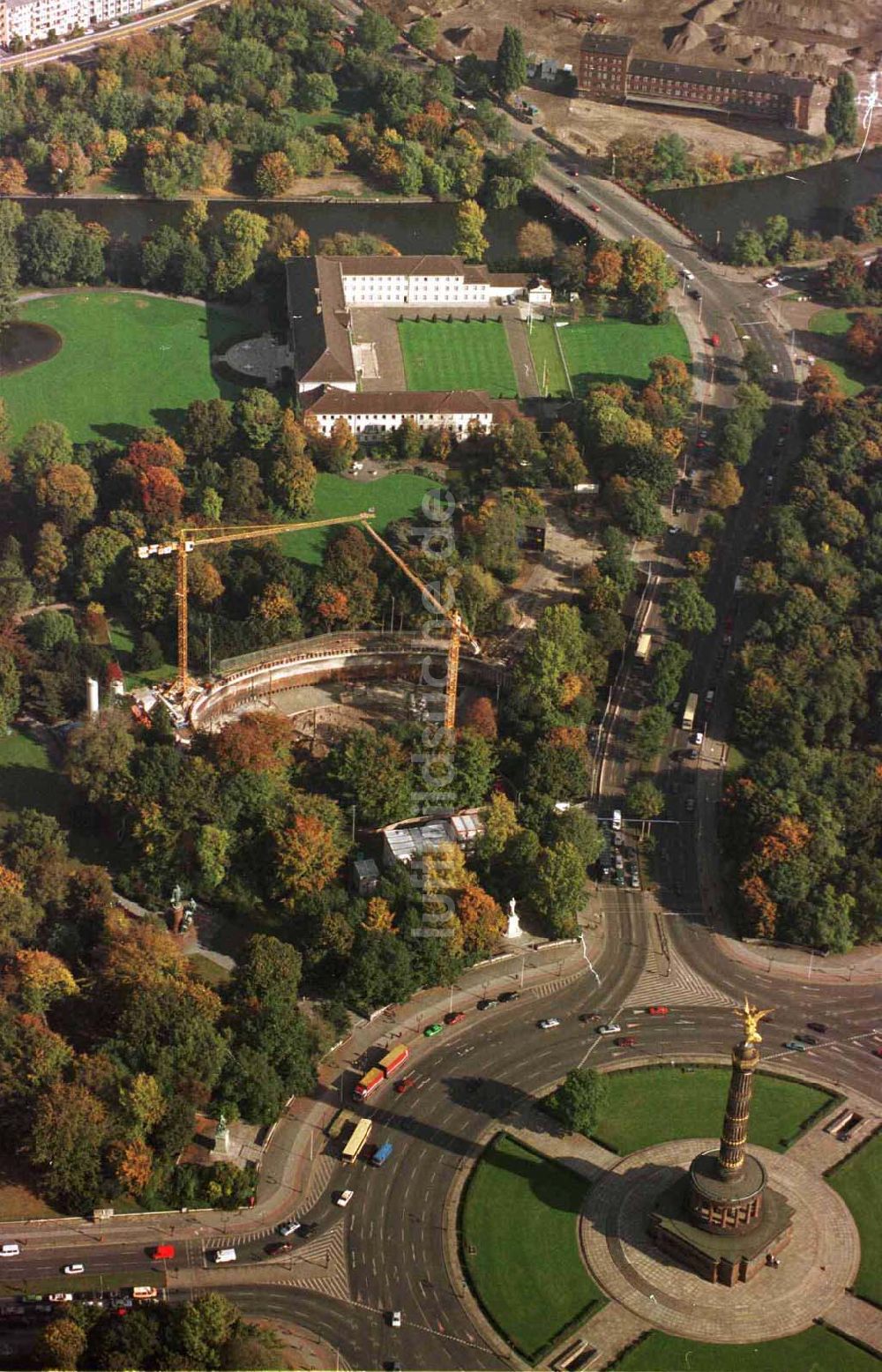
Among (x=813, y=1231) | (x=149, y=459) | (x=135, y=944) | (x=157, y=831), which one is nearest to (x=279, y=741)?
(x=157, y=831)

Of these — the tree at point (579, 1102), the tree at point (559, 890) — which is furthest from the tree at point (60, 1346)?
the tree at point (559, 890)

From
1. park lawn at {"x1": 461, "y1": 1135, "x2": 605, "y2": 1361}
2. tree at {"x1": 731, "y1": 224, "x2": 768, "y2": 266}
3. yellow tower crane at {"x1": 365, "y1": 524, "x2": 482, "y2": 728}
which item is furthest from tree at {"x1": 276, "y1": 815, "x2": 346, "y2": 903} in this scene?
tree at {"x1": 731, "y1": 224, "x2": 768, "y2": 266}

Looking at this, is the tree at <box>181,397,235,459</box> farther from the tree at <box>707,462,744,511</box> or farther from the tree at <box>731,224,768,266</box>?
the tree at <box>731,224,768,266</box>

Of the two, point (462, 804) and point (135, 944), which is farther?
point (462, 804)

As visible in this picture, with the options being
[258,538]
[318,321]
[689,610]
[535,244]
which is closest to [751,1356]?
[689,610]

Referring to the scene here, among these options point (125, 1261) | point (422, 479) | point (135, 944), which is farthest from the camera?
point (422, 479)

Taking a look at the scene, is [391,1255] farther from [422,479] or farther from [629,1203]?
[422,479]

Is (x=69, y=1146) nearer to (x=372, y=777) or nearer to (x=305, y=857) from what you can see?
(x=305, y=857)
